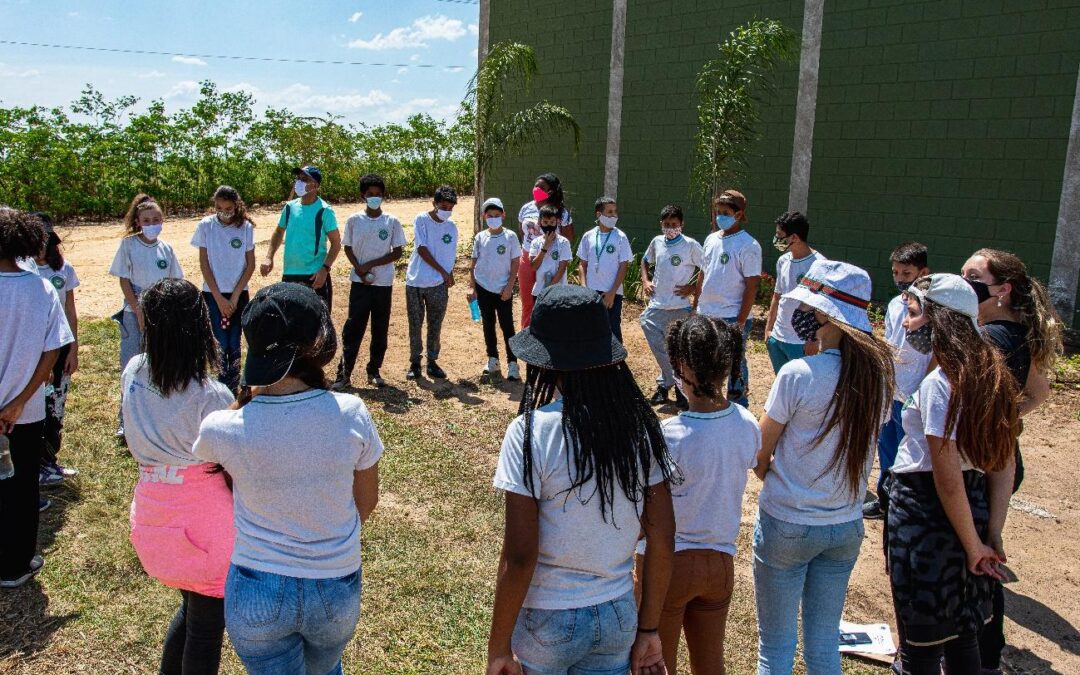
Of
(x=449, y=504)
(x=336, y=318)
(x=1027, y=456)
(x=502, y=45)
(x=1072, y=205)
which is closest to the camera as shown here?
(x=449, y=504)

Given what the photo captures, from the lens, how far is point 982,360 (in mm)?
2859

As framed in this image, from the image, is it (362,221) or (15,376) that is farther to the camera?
(362,221)

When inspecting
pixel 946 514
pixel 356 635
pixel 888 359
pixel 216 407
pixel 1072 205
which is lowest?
pixel 356 635

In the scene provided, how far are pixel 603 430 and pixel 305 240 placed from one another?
588 cm

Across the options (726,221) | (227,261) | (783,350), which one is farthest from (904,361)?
(227,261)

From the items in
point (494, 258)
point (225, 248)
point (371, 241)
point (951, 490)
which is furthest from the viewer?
point (494, 258)

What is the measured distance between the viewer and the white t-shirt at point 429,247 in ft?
26.3

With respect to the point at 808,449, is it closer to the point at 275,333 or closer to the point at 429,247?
the point at 275,333

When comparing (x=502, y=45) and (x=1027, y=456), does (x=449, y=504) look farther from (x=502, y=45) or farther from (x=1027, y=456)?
(x=502, y=45)

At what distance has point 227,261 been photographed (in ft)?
22.6

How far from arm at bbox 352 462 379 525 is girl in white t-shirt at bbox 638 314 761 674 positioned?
0.88 meters

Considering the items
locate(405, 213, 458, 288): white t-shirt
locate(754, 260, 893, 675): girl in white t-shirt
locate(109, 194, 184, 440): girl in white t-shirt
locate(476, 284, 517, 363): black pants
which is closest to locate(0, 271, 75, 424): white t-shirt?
locate(109, 194, 184, 440): girl in white t-shirt

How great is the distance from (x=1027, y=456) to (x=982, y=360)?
453 cm

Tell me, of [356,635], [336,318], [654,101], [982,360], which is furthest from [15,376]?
[654,101]
